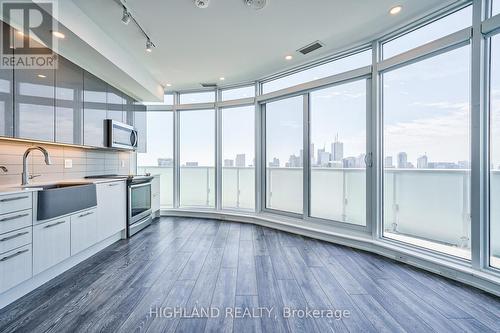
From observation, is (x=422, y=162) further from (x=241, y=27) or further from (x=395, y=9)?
(x=241, y=27)

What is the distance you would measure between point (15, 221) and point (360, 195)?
12.6 feet

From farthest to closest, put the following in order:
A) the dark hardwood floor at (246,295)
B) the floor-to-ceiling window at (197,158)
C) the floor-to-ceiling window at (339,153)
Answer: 1. the floor-to-ceiling window at (197,158)
2. the floor-to-ceiling window at (339,153)
3. the dark hardwood floor at (246,295)

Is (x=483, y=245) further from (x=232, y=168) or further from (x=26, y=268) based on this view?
(x=26, y=268)

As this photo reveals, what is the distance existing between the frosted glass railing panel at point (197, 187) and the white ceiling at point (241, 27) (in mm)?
2214

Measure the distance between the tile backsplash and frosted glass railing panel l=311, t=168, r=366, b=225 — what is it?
370cm

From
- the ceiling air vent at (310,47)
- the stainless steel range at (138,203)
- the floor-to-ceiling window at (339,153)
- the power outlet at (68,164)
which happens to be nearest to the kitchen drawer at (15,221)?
the power outlet at (68,164)

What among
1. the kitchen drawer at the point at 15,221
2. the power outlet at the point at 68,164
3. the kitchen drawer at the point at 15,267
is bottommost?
the kitchen drawer at the point at 15,267

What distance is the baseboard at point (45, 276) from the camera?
169 centimetres

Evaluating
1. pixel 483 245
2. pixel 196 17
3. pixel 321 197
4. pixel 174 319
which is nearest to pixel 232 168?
pixel 321 197

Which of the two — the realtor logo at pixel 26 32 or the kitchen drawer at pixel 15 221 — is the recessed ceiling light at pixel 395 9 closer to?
the realtor logo at pixel 26 32

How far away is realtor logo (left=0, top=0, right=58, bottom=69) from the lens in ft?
6.02

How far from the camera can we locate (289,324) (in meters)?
1.47

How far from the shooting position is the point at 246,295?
5.89ft

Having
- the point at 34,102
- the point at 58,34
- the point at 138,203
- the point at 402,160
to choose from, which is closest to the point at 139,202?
the point at 138,203
